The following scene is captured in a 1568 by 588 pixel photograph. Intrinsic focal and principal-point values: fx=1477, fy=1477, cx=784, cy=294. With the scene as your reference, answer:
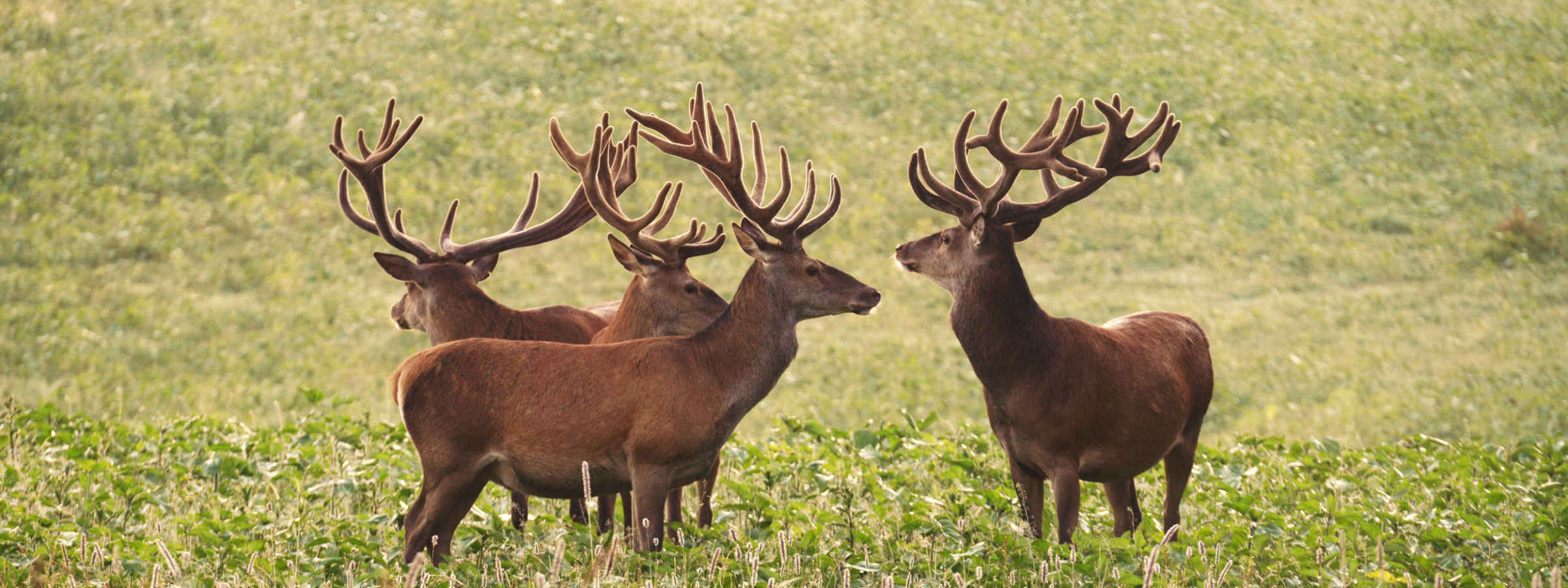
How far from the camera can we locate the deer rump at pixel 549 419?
6484 millimetres

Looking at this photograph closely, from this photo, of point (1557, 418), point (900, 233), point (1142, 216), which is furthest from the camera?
point (1142, 216)

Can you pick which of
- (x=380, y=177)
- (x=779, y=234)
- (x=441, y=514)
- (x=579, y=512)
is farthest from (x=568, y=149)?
(x=441, y=514)

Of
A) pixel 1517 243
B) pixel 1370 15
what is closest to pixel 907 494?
pixel 1517 243

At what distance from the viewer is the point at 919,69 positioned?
26.3 m

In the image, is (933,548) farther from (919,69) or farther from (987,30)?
(987,30)

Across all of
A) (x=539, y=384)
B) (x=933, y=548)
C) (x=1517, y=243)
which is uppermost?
(x=539, y=384)

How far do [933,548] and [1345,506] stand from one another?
3290mm

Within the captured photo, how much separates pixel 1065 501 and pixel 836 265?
Answer: 46.4 ft

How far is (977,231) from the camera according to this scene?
7.54 m

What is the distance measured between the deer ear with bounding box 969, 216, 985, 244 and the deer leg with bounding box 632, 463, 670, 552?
2.08m

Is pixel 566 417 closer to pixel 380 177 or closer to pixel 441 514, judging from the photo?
pixel 441 514

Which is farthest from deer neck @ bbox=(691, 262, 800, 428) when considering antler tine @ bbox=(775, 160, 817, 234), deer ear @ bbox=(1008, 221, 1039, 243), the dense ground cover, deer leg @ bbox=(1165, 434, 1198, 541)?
deer leg @ bbox=(1165, 434, 1198, 541)

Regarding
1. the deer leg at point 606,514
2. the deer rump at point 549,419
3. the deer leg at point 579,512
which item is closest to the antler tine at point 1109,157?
the deer rump at point 549,419

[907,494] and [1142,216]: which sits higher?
[907,494]
